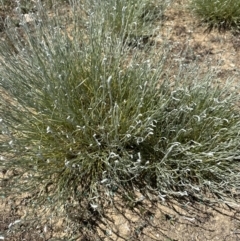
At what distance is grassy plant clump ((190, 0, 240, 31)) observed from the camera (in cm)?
345

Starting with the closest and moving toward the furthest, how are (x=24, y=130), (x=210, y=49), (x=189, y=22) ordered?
1. (x=24, y=130)
2. (x=210, y=49)
3. (x=189, y=22)

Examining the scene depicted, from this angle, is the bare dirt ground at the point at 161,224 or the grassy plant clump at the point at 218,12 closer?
the bare dirt ground at the point at 161,224

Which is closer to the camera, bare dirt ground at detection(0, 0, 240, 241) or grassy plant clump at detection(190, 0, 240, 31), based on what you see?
bare dirt ground at detection(0, 0, 240, 241)

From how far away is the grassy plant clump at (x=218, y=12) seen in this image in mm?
3450

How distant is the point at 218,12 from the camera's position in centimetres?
351

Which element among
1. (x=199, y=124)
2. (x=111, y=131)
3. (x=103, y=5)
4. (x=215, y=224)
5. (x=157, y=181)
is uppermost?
(x=103, y=5)

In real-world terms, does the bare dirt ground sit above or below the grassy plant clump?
below

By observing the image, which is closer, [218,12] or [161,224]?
[161,224]

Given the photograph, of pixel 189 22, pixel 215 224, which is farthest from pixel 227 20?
pixel 215 224

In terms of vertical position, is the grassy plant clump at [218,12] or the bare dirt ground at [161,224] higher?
the grassy plant clump at [218,12]

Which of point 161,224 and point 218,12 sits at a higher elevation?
point 218,12

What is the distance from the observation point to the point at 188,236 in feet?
7.05

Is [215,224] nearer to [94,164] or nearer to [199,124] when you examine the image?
[199,124]

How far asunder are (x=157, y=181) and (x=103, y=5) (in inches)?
57.2
